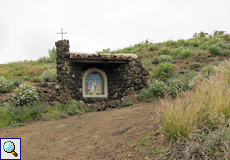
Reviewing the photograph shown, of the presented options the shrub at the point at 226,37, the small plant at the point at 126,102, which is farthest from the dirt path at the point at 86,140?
the shrub at the point at 226,37

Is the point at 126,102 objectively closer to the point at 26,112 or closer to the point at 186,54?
the point at 26,112

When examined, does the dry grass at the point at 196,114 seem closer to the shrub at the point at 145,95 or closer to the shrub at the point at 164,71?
the shrub at the point at 145,95

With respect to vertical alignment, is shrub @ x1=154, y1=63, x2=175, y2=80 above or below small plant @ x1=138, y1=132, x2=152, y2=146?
above

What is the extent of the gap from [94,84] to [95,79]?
0.28m

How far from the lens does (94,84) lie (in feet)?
35.6

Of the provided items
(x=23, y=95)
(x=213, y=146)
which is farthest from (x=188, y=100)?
(x=23, y=95)

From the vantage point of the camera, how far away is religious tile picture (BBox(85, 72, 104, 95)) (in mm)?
10693

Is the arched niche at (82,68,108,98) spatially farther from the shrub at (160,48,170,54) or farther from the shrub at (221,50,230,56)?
the shrub at (221,50,230,56)

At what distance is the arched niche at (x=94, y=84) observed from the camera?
10.6 m

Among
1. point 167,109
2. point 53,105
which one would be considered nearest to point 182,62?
point 53,105

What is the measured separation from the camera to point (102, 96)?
427 inches

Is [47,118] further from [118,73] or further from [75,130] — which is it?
→ [118,73]

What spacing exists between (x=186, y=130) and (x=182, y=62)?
11486 millimetres

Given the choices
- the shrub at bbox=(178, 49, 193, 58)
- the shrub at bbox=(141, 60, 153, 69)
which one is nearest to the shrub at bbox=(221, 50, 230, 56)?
the shrub at bbox=(178, 49, 193, 58)
